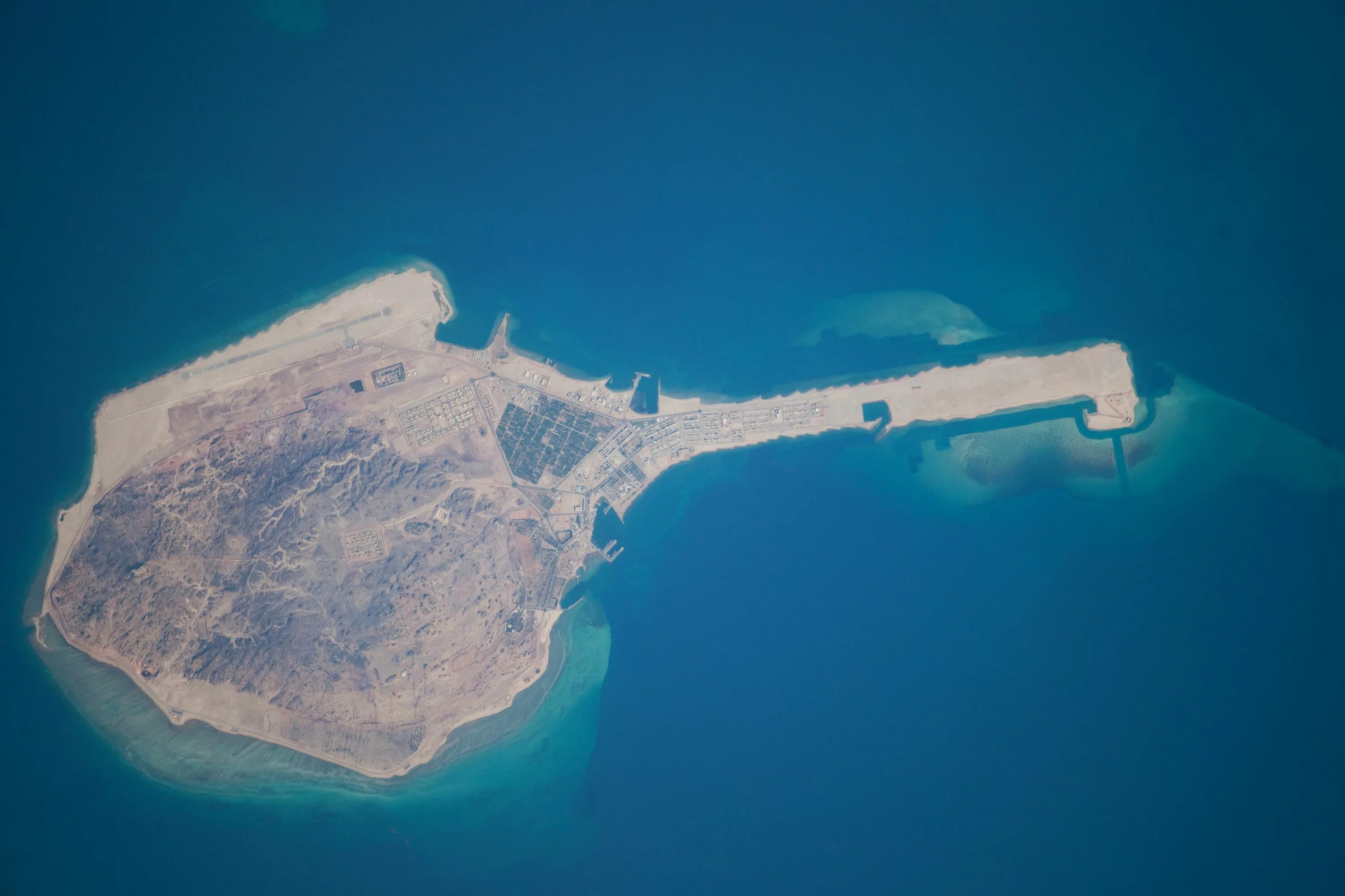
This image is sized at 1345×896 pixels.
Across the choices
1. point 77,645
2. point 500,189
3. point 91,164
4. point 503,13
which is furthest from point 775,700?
point 91,164

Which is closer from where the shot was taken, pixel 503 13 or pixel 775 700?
pixel 775 700

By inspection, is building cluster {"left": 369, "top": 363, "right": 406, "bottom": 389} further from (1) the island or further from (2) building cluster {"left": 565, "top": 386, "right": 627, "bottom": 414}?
(2) building cluster {"left": 565, "top": 386, "right": 627, "bottom": 414}

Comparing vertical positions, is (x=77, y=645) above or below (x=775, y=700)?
above

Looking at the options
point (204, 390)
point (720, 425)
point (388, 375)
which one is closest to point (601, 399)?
point (720, 425)

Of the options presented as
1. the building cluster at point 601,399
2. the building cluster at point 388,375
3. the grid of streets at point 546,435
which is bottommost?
the grid of streets at point 546,435

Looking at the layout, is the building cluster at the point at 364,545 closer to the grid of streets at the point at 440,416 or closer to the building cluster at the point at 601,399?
the grid of streets at the point at 440,416

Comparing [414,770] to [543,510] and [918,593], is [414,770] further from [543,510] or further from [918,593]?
[918,593]

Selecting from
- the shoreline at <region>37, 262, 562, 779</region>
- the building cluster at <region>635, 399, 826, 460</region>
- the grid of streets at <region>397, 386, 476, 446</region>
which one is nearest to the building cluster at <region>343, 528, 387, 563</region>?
the grid of streets at <region>397, 386, 476, 446</region>

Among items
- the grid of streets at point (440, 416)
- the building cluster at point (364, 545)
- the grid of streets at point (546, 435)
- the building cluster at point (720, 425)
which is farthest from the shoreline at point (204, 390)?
the building cluster at point (720, 425)
